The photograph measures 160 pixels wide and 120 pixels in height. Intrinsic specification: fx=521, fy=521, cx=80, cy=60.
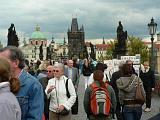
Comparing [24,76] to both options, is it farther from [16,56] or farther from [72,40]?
[72,40]

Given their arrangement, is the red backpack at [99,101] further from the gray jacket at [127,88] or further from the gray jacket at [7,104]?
the gray jacket at [7,104]

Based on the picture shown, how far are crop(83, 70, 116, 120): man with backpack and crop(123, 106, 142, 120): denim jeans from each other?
0.61m

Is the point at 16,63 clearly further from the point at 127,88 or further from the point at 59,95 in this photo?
the point at 127,88

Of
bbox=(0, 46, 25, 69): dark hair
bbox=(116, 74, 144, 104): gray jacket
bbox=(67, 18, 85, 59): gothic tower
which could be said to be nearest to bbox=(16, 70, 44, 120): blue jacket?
bbox=(0, 46, 25, 69): dark hair

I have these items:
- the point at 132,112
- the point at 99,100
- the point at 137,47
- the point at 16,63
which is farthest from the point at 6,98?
the point at 137,47

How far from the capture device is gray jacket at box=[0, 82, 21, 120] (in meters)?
3.94

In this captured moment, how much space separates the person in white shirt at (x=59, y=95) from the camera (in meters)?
8.06

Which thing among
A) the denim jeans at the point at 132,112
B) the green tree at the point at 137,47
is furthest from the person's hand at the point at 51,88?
the green tree at the point at 137,47

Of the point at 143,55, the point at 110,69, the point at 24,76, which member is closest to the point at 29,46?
the point at 143,55

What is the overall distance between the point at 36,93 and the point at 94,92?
3417mm

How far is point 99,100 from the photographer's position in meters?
8.22

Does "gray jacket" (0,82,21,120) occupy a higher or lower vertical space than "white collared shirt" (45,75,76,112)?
higher

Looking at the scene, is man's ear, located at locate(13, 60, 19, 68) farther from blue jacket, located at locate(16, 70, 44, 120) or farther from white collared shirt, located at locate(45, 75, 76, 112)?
white collared shirt, located at locate(45, 75, 76, 112)

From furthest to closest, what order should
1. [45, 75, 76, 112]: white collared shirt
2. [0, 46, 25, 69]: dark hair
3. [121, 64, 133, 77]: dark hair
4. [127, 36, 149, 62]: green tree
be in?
[127, 36, 149, 62]: green tree → [121, 64, 133, 77]: dark hair → [45, 75, 76, 112]: white collared shirt → [0, 46, 25, 69]: dark hair
